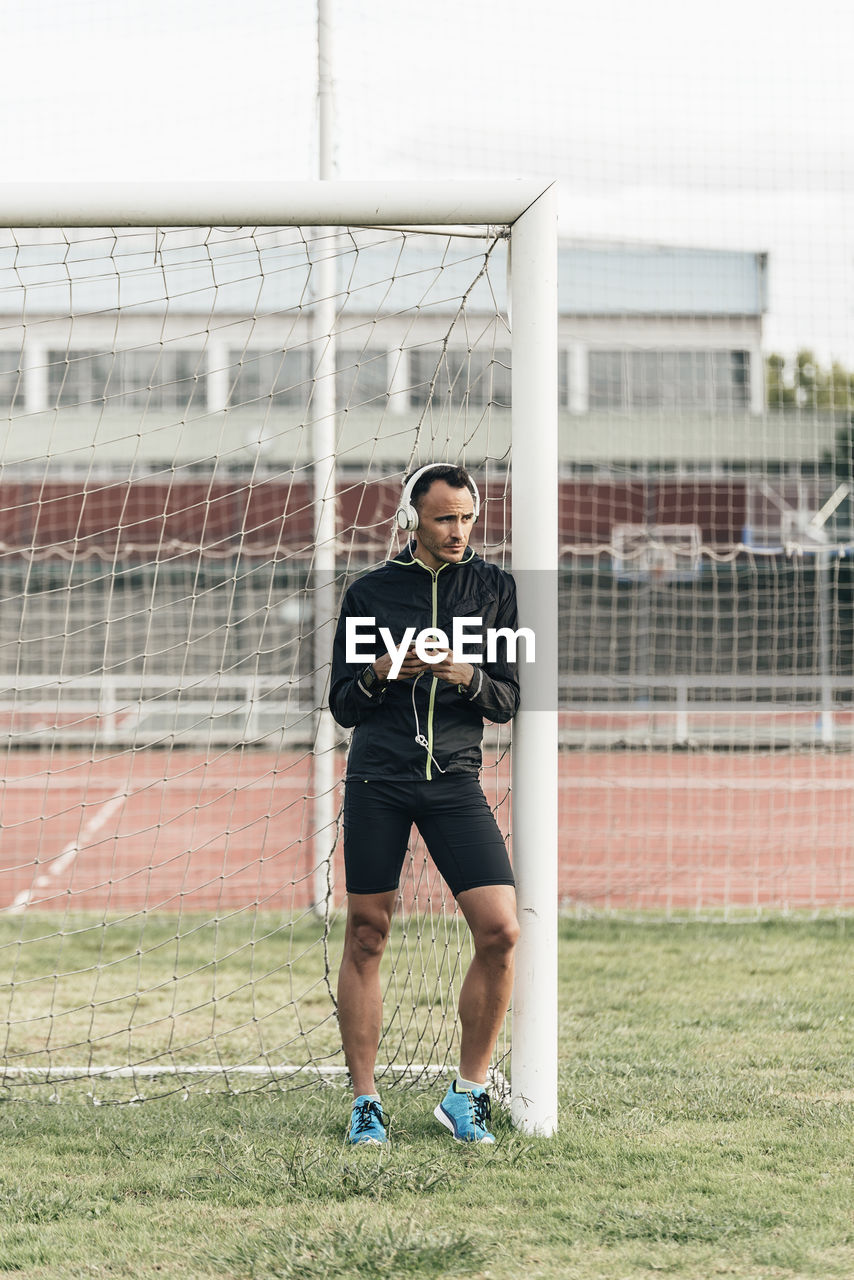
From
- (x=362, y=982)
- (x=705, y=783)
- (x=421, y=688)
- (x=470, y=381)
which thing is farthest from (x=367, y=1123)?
(x=705, y=783)

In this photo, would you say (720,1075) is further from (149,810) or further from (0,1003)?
(149,810)

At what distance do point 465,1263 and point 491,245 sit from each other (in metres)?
2.95

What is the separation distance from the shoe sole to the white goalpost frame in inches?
7.1

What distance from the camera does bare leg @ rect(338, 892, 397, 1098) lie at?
364 cm

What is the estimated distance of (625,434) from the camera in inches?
837

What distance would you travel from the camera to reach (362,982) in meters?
3.69

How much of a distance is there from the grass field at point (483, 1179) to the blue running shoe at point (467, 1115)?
0.04 metres

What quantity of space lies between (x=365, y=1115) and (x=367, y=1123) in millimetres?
24

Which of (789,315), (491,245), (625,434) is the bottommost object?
(491,245)

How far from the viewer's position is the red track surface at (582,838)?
8.65m

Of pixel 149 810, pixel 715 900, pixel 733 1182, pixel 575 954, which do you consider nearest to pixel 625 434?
pixel 149 810

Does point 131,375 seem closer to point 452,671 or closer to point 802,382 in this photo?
point 802,382

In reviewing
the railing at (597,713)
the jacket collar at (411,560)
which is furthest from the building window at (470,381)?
the railing at (597,713)

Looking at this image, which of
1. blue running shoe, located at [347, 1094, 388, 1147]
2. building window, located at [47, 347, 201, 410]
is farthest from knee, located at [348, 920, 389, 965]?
building window, located at [47, 347, 201, 410]
